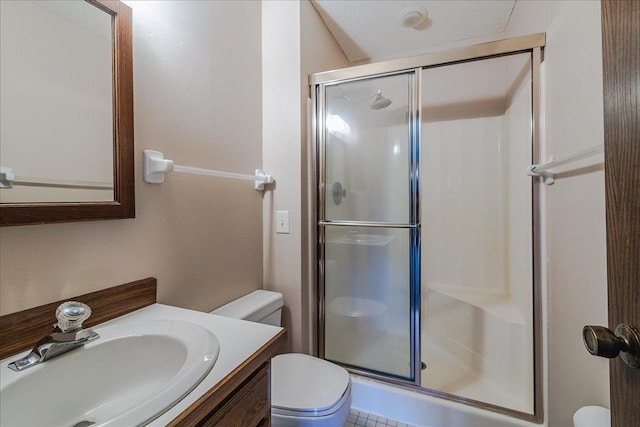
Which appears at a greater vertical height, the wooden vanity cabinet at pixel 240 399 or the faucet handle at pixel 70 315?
the faucet handle at pixel 70 315

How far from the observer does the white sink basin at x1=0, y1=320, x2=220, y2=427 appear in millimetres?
523

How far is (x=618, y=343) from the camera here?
43 centimetres

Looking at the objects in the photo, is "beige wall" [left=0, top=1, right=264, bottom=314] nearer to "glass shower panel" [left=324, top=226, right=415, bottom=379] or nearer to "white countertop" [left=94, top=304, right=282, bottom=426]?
"white countertop" [left=94, top=304, right=282, bottom=426]

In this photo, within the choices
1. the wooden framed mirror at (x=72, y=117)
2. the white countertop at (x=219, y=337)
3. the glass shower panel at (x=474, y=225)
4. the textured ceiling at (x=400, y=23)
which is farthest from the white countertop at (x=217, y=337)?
the textured ceiling at (x=400, y=23)

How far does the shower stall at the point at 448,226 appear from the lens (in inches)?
58.7

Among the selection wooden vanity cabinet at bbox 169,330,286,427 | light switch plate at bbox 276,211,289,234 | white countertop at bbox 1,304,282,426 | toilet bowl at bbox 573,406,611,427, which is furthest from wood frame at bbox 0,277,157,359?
toilet bowl at bbox 573,406,611,427

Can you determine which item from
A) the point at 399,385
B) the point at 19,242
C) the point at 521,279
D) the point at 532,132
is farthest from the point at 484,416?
the point at 19,242

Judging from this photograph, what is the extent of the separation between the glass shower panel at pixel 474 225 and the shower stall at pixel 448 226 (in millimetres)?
10

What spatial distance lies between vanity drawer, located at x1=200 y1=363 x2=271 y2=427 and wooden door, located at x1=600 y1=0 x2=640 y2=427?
0.70 meters

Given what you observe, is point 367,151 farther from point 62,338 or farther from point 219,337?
point 62,338

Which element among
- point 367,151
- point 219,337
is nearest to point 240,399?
point 219,337

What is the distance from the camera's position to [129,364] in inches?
28.5

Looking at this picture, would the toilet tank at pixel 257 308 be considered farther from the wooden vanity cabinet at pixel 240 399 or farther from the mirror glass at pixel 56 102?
the mirror glass at pixel 56 102

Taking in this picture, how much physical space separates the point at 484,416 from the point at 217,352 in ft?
4.77
